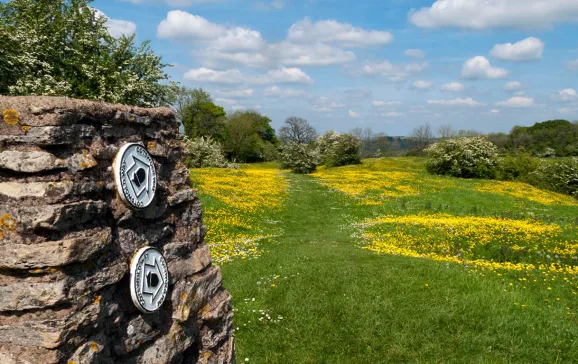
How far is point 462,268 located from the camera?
12039 millimetres

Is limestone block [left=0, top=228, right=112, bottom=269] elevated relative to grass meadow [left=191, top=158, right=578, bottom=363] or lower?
elevated

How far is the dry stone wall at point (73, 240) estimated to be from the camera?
316 centimetres

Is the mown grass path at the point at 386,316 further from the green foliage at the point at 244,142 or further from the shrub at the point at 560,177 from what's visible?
the green foliage at the point at 244,142

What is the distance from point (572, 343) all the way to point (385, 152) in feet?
371

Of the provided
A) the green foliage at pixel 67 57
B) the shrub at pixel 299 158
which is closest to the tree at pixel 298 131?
the shrub at pixel 299 158

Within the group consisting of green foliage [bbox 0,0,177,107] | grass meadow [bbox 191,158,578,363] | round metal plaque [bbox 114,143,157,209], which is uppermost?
green foliage [bbox 0,0,177,107]

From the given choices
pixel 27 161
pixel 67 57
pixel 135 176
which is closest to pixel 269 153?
pixel 67 57

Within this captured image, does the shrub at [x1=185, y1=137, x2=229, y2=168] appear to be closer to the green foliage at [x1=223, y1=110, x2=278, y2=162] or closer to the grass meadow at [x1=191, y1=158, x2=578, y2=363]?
the green foliage at [x1=223, y1=110, x2=278, y2=162]

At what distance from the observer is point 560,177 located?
45.6 metres

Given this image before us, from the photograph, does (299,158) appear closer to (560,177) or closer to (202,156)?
(202,156)

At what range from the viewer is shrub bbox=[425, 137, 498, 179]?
52438 millimetres

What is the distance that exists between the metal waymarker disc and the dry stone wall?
11cm

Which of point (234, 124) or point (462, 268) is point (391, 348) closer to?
point (462, 268)

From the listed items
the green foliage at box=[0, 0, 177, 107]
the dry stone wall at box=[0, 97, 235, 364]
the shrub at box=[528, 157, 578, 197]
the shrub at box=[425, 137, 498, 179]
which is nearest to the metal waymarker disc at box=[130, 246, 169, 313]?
the dry stone wall at box=[0, 97, 235, 364]
